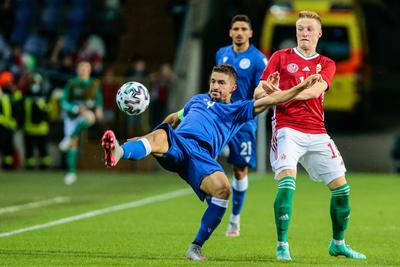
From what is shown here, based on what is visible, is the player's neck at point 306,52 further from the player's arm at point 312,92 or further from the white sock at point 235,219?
the white sock at point 235,219

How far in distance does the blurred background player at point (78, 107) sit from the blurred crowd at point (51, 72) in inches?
118

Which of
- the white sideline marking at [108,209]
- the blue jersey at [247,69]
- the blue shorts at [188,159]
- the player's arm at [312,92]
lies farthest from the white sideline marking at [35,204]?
the player's arm at [312,92]

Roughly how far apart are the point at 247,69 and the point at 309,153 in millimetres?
2783

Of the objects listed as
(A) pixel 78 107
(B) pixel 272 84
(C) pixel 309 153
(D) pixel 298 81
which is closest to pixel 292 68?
(D) pixel 298 81

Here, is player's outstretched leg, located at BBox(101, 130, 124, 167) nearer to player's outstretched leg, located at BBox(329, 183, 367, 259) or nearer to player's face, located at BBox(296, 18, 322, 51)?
player's face, located at BBox(296, 18, 322, 51)

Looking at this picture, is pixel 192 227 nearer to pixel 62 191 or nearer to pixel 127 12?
pixel 62 191

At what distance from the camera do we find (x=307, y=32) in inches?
445

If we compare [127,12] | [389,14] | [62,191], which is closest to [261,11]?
[127,12]

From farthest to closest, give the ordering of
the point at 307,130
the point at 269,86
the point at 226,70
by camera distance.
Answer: the point at 307,130 → the point at 226,70 → the point at 269,86

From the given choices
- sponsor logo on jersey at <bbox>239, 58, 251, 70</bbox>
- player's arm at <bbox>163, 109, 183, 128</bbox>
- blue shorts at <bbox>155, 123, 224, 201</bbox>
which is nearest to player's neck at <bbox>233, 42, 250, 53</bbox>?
sponsor logo on jersey at <bbox>239, 58, 251, 70</bbox>

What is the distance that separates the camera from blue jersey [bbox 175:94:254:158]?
11.2 m

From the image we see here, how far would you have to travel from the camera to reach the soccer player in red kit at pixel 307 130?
1123 centimetres

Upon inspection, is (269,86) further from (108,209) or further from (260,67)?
(108,209)

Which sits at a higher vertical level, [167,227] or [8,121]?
[167,227]
